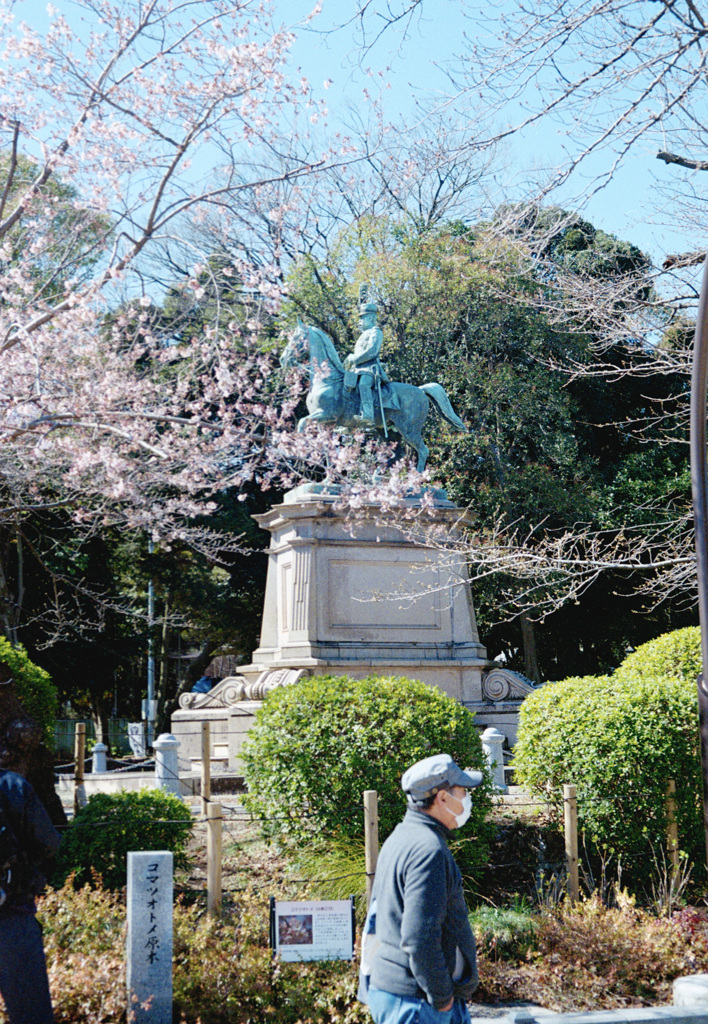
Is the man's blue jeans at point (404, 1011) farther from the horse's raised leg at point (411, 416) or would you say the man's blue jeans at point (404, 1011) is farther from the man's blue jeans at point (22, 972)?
the horse's raised leg at point (411, 416)

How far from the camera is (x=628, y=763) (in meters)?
9.13

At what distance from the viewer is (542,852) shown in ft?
31.6

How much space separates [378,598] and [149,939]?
9.70m

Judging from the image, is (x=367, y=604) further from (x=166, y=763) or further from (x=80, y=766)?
(x=80, y=766)

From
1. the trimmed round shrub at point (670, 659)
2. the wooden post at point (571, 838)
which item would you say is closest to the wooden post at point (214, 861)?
Answer: the wooden post at point (571, 838)

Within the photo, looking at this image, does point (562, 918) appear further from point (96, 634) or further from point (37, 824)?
point (96, 634)

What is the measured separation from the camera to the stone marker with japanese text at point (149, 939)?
602cm

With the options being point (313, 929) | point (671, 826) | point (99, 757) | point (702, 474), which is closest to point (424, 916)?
point (313, 929)

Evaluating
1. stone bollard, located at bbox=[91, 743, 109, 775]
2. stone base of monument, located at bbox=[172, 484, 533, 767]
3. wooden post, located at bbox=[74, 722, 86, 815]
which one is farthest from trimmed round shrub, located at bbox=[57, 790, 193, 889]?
stone bollard, located at bbox=[91, 743, 109, 775]

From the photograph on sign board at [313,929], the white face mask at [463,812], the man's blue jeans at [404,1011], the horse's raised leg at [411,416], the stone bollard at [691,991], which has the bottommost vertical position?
the stone bollard at [691,991]

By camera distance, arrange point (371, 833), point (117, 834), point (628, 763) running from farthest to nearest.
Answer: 1. point (628, 763)
2. point (117, 834)
3. point (371, 833)

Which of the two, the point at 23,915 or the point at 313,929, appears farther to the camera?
the point at 313,929

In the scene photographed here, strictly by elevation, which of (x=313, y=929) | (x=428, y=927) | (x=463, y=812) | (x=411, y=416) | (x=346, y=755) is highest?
(x=411, y=416)

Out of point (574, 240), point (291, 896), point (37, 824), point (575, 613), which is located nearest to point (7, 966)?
point (37, 824)
